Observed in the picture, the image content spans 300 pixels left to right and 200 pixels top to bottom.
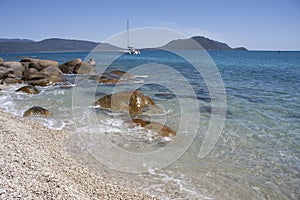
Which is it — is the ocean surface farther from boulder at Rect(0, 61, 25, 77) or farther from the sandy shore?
boulder at Rect(0, 61, 25, 77)

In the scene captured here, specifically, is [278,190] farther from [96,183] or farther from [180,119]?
[180,119]

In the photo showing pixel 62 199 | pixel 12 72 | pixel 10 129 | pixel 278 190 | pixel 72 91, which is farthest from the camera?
pixel 12 72

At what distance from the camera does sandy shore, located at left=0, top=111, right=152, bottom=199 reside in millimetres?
3762

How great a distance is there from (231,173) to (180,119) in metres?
4.29

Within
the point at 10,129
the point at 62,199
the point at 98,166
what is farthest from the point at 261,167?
the point at 10,129

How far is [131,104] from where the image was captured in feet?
35.7

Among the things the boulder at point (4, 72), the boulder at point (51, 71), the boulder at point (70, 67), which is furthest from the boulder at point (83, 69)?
the boulder at point (4, 72)

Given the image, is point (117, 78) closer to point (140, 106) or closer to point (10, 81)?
point (10, 81)

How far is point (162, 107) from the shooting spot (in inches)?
461

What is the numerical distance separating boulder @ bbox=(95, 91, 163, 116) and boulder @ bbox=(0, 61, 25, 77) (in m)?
14.6

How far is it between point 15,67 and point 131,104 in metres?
16.2

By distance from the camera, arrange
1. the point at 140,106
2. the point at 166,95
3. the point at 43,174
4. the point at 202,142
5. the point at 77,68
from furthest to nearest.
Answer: the point at 77,68 → the point at 166,95 → the point at 140,106 → the point at 202,142 → the point at 43,174

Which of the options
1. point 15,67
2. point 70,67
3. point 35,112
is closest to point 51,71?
point 15,67

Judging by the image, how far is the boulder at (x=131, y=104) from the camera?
10.7 metres
